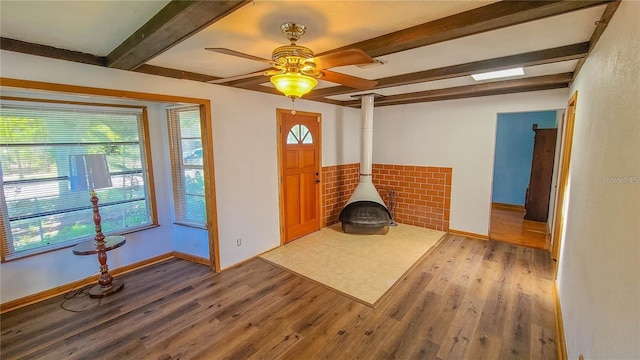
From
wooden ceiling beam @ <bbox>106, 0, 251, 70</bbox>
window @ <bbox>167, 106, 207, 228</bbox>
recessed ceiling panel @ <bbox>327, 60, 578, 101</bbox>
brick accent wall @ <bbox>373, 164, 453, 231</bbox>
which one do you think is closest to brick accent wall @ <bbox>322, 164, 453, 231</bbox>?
brick accent wall @ <bbox>373, 164, 453, 231</bbox>

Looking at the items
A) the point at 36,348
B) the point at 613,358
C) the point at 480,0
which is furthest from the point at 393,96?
the point at 36,348

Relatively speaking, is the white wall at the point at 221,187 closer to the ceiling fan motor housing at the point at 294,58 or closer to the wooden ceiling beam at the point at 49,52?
the wooden ceiling beam at the point at 49,52

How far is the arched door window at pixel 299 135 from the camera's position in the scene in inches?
163

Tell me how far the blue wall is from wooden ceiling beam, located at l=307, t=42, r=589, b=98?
3823mm

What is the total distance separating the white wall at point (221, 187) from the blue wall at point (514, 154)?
179 inches

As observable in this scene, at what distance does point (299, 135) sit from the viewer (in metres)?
4.26

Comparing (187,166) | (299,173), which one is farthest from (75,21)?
(299,173)

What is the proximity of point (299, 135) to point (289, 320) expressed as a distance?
2.71 m

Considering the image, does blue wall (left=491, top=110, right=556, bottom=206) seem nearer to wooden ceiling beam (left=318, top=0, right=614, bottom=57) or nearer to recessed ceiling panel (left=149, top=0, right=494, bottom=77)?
wooden ceiling beam (left=318, top=0, right=614, bottom=57)

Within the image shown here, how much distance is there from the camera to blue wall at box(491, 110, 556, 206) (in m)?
5.57

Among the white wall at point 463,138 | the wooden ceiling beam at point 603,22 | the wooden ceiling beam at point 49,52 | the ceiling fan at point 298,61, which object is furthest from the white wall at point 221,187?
the wooden ceiling beam at point 603,22

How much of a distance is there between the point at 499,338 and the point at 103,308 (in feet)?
11.8

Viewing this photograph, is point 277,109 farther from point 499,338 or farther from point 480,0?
point 499,338

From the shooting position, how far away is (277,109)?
384cm
